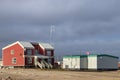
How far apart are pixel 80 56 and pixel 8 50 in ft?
65.9

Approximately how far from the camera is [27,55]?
79125 mm

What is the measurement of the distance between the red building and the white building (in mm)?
5455

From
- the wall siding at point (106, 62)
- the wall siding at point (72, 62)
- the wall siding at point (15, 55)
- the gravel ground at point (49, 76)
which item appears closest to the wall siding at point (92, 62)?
the wall siding at point (106, 62)

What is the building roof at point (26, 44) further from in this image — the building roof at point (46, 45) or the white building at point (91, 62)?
the white building at point (91, 62)

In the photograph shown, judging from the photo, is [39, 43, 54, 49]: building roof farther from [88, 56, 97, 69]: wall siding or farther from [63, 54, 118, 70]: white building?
[88, 56, 97, 69]: wall siding

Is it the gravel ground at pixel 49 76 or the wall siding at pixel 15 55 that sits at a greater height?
the wall siding at pixel 15 55

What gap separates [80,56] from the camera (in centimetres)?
8044

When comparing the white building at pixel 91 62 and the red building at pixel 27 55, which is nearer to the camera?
the white building at pixel 91 62

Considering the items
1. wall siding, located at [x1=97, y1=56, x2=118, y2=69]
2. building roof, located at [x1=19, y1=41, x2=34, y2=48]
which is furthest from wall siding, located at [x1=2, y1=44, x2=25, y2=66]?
wall siding, located at [x1=97, y1=56, x2=118, y2=69]

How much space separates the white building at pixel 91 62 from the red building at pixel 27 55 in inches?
215

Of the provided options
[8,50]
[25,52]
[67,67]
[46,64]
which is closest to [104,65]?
[67,67]

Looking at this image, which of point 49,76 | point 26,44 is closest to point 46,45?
point 26,44

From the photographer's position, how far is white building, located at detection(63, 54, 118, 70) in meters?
77.6

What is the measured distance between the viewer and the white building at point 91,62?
3056 inches
